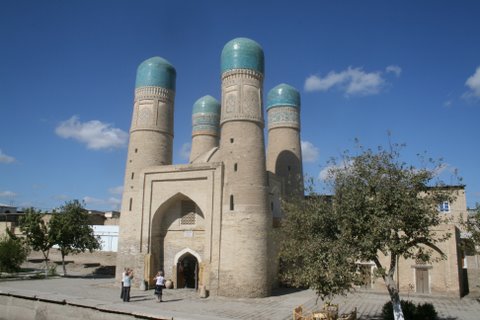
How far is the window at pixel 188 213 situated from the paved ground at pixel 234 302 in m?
3.57

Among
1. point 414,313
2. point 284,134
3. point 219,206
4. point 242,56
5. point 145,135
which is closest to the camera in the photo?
point 414,313

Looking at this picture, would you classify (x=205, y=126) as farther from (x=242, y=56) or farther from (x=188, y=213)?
(x=242, y=56)

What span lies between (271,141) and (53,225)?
15.6 meters

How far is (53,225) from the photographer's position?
25953 millimetres

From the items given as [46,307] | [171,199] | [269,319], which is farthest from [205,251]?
[46,307]

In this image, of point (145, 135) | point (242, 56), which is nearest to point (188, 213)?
point (145, 135)

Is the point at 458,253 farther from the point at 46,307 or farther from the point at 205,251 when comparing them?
the point at 46,307

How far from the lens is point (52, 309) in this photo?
11703mm

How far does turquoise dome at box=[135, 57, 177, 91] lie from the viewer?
79.8ft

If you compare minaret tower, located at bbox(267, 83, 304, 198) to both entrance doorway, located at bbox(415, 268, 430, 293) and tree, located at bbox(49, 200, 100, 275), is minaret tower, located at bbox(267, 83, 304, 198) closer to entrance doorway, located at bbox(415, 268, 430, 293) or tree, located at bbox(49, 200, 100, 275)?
entrance doorway, located at bbox(415, 268, 430, 293)

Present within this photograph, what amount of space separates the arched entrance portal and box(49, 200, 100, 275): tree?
8561mm

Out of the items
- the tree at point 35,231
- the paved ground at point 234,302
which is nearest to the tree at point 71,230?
the tree at point 35,231

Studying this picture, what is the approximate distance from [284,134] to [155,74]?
969 centimetres

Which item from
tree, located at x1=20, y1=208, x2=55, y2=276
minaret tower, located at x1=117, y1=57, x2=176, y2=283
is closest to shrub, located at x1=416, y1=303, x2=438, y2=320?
minaret tower, located at x1=117, y1=57, x2=176, y2=283
